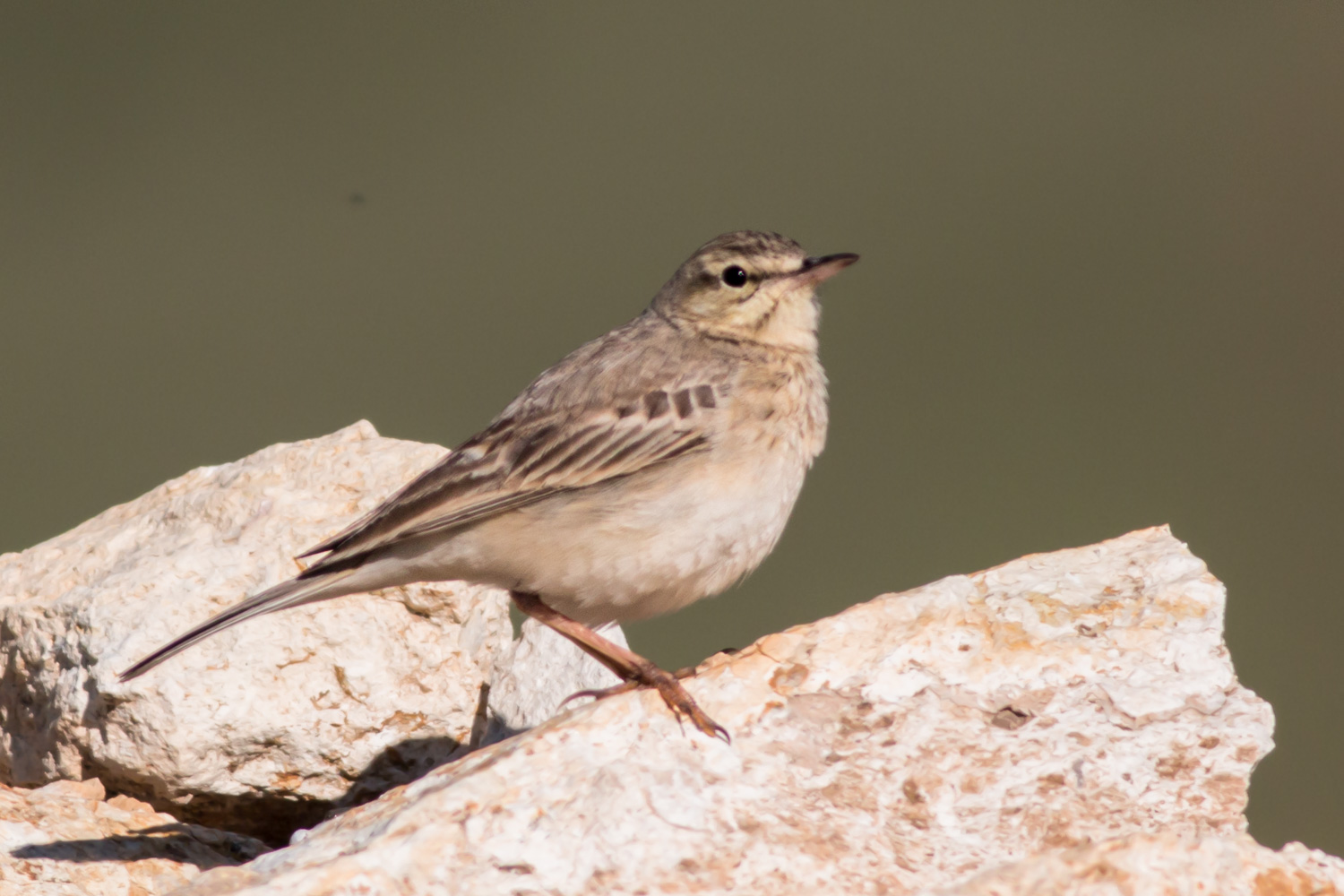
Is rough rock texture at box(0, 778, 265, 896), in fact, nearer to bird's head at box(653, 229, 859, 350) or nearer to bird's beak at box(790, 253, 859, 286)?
bird's head at box(653, 229, 859, 350)

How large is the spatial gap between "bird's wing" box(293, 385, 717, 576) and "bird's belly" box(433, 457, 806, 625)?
0.08 meters

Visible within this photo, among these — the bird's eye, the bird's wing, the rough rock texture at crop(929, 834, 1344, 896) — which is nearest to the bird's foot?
the bird's wing

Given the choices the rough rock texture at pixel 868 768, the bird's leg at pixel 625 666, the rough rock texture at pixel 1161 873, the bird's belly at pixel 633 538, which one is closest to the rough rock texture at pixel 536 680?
the bird's leg at pixel 625 666

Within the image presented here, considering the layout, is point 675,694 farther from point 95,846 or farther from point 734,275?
point 734,275

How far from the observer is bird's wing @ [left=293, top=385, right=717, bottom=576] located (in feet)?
17.4

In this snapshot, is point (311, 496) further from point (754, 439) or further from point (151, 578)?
point (754, 439)

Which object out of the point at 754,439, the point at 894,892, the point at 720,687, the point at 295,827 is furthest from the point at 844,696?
the point at 295,827

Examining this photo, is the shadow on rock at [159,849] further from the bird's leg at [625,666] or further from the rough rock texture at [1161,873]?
the rough rock texture at [1161,873]

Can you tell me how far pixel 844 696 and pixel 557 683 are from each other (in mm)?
2220

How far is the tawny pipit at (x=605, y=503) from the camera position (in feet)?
17.3

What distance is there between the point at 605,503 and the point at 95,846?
90.0 inches

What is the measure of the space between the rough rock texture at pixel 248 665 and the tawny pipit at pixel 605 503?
1.19 ft

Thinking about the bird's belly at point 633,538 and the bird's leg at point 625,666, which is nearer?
the bird's leg at point 625,666

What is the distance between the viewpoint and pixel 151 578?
5.91 m
